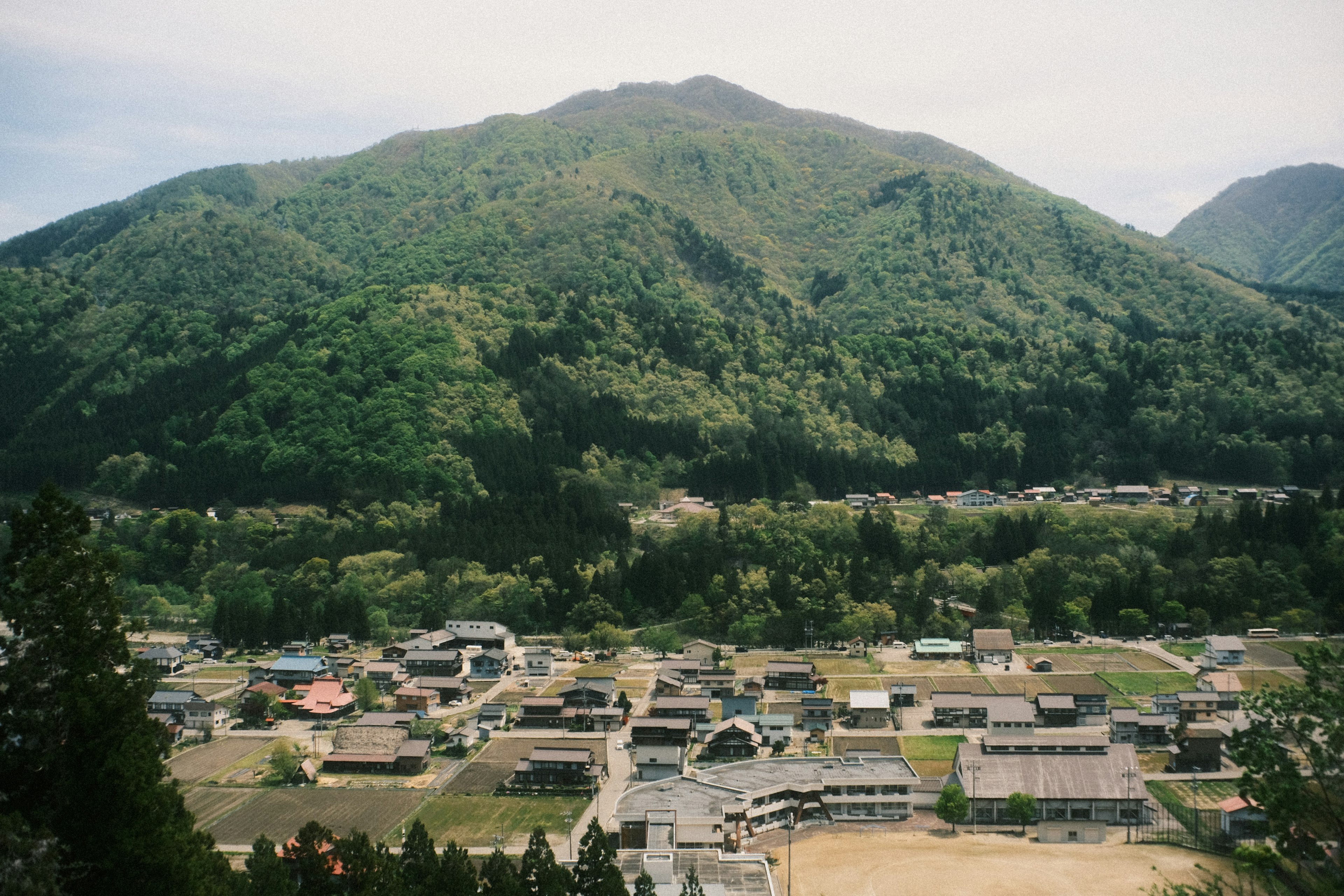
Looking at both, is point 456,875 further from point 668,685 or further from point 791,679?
point 791,679

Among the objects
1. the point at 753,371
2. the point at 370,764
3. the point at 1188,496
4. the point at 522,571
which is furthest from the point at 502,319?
the point at 370,764

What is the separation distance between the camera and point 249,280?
136m

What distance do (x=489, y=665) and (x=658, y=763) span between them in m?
17.5

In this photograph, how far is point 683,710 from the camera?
43531mm

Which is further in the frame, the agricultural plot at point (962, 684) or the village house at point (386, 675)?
the village house at point (386, 675)

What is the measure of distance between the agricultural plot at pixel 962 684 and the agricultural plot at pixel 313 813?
23.7 metres

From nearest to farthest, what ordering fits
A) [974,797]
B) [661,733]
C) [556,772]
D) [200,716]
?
[974,797]
[556,772]
[661,733]
[200,716]

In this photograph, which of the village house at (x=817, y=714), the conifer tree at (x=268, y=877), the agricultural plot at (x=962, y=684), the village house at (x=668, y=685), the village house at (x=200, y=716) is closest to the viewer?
the conifer tree at (x=268, y=877)

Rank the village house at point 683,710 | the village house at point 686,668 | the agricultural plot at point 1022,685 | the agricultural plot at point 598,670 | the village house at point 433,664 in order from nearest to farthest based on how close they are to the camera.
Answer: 1. the village house at point 683,710
2. the agricultural plot at point 1022,685
3. the village house at point 686,668
4. the agricultural plot at point 598,670
5. the village house at point 433,664

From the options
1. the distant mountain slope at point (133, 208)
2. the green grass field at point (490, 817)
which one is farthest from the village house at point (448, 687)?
the distant mountain slope at point (133, 208)

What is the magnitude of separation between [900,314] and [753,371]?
38.1 meters

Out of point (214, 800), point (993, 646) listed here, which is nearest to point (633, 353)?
point (993, 646)

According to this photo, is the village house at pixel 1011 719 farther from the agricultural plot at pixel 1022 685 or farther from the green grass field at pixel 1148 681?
the green grass field at pixel 1148 681

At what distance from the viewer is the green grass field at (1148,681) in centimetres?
4669
